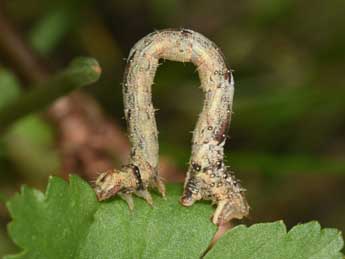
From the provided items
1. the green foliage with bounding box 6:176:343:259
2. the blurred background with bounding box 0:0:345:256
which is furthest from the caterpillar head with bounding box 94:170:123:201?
the blurred background with bounding box 0:0:345:256

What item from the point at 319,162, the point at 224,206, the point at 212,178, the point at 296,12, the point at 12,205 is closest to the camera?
the point at 12,205

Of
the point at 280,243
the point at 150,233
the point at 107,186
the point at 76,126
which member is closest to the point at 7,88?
the point at 76,126

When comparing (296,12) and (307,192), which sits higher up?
(296,12)

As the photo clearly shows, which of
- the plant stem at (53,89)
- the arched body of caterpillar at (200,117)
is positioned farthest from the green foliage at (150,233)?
the plant stem at (53,89)

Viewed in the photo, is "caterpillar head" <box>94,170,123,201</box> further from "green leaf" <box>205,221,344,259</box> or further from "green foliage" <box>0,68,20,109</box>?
"green foliage" <box>0,68,20,109</box>

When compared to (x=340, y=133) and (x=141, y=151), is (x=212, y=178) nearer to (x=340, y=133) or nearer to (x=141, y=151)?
(x=141, y=151)

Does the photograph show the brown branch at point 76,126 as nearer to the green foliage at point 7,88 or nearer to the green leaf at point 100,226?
the green foliage at point 7,88

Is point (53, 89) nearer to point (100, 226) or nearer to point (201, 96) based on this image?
point (100, 226)

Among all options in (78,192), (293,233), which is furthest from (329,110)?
(78,192)

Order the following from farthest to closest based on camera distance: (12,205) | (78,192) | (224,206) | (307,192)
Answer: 1. (307,192)
2. (224,206)
3. (78,192)
4. (12,205)
